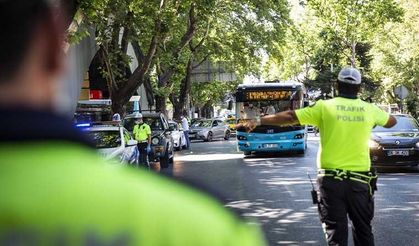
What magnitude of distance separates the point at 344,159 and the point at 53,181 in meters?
3.87

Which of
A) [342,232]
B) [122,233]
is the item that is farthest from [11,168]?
[342,232]

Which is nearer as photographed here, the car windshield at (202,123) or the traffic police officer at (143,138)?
the traffic police officer at (143,138)

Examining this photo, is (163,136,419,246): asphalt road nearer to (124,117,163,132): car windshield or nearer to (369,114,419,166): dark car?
(369,114,419,166): dark car

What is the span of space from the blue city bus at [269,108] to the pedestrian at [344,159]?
14305mm

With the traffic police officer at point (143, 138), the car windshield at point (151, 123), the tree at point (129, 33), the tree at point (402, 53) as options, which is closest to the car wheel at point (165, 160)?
the traffic police officer at point (143, 138)

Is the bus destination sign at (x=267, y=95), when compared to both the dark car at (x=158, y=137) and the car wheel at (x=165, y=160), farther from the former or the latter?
→ the car wheel at (x=165, y=160)

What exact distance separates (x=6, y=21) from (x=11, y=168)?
24 cm

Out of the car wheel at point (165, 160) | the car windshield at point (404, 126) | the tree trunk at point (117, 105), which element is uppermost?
the tree trunk at point (117, 105)

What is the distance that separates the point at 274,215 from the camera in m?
8.49

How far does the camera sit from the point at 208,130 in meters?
36.0

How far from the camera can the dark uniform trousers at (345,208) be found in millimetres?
4453

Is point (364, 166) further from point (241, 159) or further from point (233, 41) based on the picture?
point (233, 41)

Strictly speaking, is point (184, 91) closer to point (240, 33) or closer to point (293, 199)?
point (240, 33)

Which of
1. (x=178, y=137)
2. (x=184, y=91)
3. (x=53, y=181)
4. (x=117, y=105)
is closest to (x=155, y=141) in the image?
(x=117, y=105)
